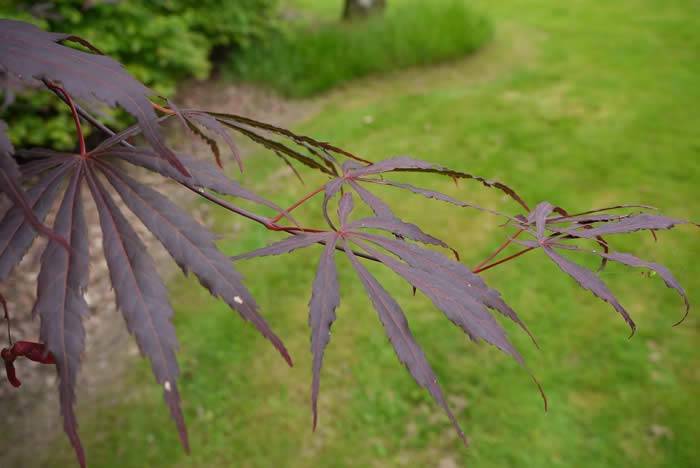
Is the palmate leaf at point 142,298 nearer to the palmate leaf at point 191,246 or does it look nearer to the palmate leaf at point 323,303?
the palmate leaf at point 191,246

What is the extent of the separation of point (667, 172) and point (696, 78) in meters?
1.63

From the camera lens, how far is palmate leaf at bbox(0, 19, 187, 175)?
21.9 inches

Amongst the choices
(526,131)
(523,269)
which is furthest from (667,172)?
(523,269)

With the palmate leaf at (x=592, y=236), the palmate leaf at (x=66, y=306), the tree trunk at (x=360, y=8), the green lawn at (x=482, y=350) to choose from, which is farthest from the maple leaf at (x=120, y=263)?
the tree trunk at (x=360, y=8)

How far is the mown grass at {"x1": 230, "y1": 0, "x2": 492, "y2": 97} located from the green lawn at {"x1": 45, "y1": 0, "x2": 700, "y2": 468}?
3.56ft

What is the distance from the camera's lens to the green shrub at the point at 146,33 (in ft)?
11.3

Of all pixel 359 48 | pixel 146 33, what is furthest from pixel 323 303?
pixel 359 48

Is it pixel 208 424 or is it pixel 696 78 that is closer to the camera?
pixel 208 424

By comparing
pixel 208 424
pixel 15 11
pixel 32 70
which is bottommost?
pixel 208 424

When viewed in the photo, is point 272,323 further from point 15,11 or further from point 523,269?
point 15,11

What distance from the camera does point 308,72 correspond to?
17.7ft

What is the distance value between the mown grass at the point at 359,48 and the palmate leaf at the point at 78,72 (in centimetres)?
480

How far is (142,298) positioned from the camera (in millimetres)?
612

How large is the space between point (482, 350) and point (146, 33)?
10.2ft
